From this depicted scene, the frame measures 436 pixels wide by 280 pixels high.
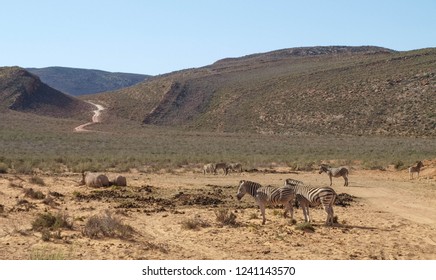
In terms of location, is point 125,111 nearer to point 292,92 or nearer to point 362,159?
point 292,92

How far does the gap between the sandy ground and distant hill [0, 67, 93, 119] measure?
82035 millimetres

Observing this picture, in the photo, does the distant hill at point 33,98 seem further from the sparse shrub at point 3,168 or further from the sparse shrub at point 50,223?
the sparse shrub at point 50,223

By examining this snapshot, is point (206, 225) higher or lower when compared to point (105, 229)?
lower

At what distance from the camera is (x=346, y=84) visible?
3789 inches

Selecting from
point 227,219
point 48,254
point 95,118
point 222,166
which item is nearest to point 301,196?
point 227,219

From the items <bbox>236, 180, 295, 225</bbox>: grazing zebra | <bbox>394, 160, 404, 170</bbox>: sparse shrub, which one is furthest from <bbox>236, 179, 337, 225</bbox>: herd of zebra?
<bbox>394, 160, 404, 170</bbox>: sparse shrub

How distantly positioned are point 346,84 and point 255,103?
16.4 meters

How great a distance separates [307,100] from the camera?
306 feet

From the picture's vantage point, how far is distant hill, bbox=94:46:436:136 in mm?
80438

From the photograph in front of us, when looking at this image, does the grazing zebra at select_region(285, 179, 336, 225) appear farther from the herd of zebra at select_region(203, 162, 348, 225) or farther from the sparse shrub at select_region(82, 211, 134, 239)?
the sparse shrub at select_region(82, 211, 134, 239)

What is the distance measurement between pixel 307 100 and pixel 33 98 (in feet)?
187

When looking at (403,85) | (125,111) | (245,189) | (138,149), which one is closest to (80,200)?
(245,189)

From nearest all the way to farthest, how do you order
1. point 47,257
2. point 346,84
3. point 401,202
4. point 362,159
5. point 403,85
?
point 47,257
point 401,202
point 362,159
point 403,85
point 346,84

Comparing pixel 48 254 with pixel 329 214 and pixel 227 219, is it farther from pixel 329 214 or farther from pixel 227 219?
pixel 329 214
